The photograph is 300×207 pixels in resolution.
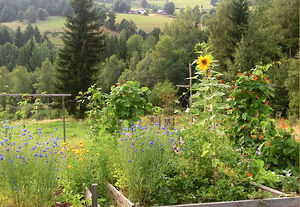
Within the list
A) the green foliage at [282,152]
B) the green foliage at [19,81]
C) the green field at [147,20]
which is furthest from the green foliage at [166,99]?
the green field at [147,20]

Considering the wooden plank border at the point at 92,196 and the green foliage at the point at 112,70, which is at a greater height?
the wooden plank border at the point at 92,196

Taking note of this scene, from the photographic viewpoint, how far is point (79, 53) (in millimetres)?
23281

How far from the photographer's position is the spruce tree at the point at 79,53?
22.0m

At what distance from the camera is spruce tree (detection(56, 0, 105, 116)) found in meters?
22.0

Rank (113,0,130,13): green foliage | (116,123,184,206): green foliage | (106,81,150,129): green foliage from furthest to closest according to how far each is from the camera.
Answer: (113,0,130,13): green foliage < (106,81,150,129): green foliage < (116,123,184,206): green foliage

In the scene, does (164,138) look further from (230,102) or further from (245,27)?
(245,27)

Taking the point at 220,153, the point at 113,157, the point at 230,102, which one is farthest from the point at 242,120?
the point at 113,157

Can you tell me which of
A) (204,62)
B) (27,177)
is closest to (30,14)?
(204,62)

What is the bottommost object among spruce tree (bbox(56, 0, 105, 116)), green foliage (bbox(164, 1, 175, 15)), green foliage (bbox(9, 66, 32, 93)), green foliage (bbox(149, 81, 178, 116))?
green foliage (bbox(9, 66, 32, 93))

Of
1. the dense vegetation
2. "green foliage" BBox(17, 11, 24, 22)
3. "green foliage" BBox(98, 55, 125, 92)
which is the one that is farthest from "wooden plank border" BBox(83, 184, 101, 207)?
"green foliage" BBox(17, 11, 24, 22)

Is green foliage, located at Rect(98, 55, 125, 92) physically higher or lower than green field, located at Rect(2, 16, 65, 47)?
lower

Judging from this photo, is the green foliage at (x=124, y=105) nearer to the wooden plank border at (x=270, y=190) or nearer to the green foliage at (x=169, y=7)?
the wooden plank border at (x=270, y=190)

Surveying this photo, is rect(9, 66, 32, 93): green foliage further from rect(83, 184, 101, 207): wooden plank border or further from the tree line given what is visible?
rect(83, 184, 101, 207): wooden plank border

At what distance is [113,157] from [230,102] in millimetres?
2200
